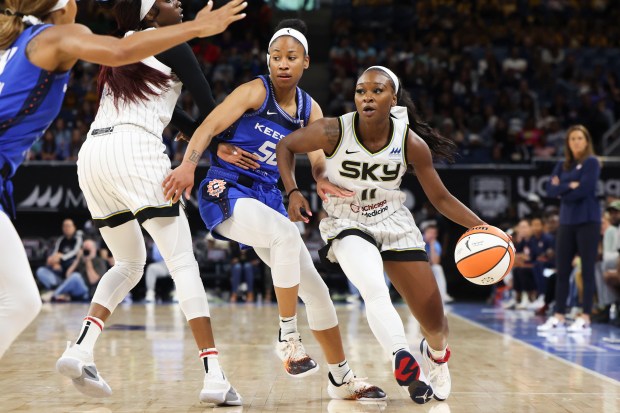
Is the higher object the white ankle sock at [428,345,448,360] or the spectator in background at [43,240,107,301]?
the white ankle sock at [428,345,448,360]

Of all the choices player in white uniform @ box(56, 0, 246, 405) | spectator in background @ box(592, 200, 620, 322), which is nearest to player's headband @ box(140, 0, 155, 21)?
player in white uniform @ box(56, 0, 246, 405)

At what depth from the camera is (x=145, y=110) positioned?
4.42 meters

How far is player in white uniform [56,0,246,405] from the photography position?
14.0 feet

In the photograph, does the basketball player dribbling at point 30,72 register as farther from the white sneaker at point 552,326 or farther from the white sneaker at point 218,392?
the white sneaker at point 552,326

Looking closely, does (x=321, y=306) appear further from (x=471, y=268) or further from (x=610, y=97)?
(x=610, y=97)

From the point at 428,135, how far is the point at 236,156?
1.23m

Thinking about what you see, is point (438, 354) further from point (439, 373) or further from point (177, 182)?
point (177, 182)

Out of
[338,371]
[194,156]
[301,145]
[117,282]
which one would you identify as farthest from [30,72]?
[338,371]

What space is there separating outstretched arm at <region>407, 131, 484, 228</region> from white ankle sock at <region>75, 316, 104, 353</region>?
5.98ft

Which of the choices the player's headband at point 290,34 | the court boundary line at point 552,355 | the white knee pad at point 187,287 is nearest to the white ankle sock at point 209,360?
the white knee pad at point 187,287

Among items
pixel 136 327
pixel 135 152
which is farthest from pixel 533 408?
pixel 136 327

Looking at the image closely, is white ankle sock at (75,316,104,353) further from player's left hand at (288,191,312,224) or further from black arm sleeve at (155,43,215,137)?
black arm sleeve at (155,43,215,137)

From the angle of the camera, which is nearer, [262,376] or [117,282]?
[117,282]

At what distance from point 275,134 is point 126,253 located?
1008 mm
